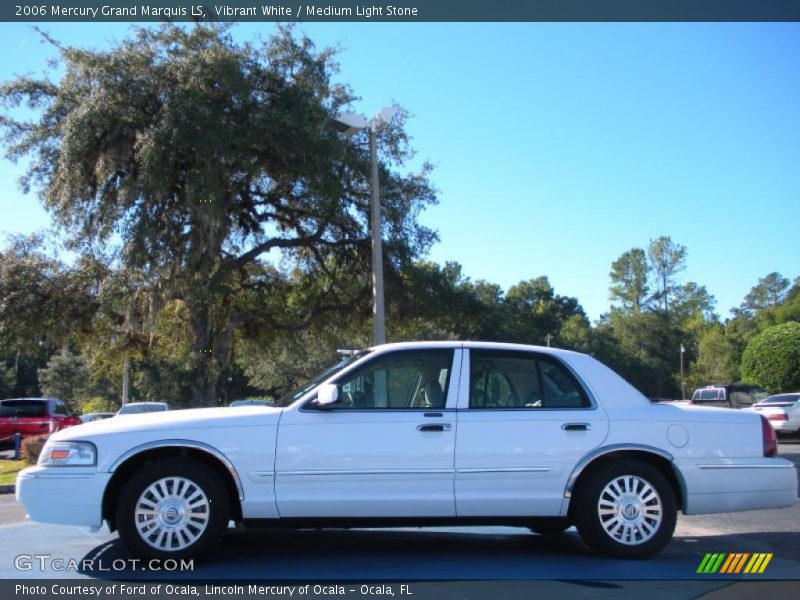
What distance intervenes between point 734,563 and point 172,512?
436cm

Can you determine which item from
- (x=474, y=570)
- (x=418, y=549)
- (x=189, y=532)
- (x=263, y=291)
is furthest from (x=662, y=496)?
(x=263, y=291)

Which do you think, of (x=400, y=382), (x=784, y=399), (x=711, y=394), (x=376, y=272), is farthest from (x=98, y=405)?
(x=400, y=382)

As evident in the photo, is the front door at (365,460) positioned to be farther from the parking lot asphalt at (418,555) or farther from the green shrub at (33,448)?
the green shrub at (33,448)

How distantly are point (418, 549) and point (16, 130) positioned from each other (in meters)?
16.7

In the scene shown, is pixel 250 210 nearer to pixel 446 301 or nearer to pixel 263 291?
pixel 263 291

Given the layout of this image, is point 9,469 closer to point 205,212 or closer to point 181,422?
point 205,212

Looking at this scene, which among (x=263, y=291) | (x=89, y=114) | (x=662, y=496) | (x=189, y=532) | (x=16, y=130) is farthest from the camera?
(x=263, y=291)

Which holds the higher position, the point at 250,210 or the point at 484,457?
the point at 250,210

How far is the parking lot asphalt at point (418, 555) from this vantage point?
5559 mm

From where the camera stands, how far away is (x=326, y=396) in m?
5.84

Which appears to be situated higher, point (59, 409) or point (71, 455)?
point (59, 409)

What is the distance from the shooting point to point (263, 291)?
23703mm

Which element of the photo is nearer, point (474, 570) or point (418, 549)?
point (474, 570)

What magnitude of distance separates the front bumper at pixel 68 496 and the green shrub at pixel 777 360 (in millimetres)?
37698
